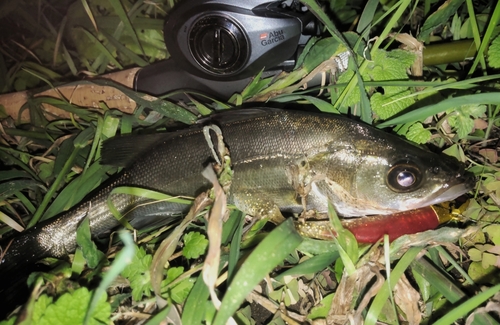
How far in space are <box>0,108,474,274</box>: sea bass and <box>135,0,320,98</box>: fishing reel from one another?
44cm

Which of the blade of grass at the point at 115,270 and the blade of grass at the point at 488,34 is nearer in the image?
the blade of grass at the point at 115,270

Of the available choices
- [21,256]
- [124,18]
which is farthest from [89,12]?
[21,256]

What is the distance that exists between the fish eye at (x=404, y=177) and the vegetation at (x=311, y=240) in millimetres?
237

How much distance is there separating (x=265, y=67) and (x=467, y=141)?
1313 mm

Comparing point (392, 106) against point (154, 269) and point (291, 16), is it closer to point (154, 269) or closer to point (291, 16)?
point (291, 16)

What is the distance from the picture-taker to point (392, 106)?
220cm

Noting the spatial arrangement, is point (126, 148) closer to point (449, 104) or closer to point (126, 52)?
point (126, 52)

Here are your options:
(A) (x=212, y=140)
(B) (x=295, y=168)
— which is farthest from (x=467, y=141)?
(A) (x=212, y=140)

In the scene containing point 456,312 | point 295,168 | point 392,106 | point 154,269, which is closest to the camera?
point 456,312

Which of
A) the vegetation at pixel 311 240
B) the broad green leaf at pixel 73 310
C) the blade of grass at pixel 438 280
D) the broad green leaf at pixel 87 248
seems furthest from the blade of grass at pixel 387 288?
the broad green leaf at pixel 87 248

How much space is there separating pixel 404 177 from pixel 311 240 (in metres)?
0.55

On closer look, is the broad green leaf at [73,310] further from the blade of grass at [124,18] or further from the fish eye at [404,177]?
the blade of grass at [124,18]

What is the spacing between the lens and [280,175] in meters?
2.05

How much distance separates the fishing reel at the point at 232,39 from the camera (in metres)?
2.30
